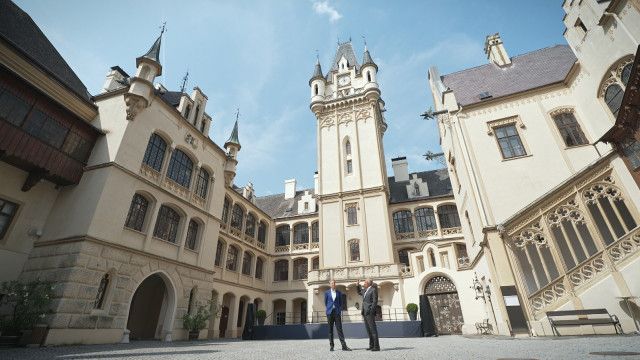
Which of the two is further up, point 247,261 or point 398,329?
point 247,261

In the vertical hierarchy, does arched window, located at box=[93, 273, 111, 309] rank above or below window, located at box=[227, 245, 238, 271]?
below

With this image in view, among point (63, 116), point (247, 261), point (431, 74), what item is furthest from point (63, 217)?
point (431, 74)

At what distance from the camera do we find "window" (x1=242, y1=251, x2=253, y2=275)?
26402mm

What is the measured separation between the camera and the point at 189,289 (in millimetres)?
16422

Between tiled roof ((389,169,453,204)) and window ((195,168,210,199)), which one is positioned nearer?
window ((195,168,210,199))

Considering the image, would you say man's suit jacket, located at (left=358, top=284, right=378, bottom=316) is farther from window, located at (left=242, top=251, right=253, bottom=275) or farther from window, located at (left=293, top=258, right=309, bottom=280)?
window, located at (left=293, top=258, right=309, bottom=280)

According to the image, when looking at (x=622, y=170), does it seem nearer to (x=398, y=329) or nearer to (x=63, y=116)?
(x=398, y=329)

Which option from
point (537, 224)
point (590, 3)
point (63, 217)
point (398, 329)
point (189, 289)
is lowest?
point (398, 329)

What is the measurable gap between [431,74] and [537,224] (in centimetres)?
1333

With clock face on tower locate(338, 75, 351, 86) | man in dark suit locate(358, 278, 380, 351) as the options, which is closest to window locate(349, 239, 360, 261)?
man in dark suit locate(358, 278, 380, 351)

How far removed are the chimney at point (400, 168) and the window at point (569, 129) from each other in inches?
694

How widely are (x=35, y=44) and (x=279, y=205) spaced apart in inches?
959

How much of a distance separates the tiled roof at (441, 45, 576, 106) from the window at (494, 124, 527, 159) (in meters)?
2.13

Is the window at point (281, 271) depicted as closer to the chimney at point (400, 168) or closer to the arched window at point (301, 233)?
the arched window at point (301, 233)
